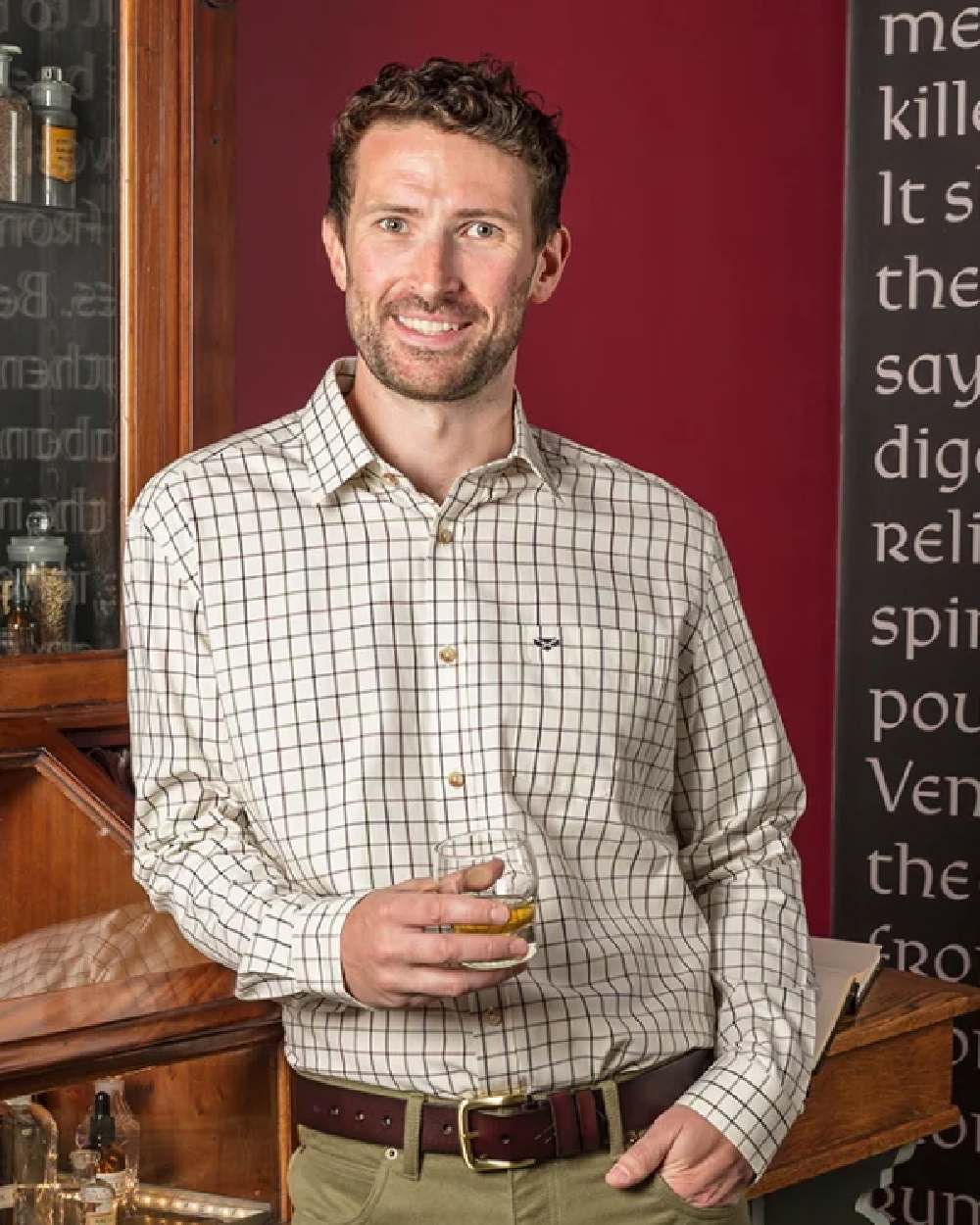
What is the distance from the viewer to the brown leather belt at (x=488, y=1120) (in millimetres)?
1776

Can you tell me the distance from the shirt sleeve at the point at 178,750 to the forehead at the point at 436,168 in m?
0.39

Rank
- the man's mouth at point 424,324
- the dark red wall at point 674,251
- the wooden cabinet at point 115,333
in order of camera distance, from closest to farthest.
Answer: the man's mouth at point 424,324, the wooden cabinet at point 115,333, the dark red wall at point 674,251

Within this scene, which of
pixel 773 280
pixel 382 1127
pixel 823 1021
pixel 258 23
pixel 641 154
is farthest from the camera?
pixel 773 280

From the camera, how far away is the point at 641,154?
12.2 ft

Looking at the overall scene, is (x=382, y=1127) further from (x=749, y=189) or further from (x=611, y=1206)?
(x=749, y=189)

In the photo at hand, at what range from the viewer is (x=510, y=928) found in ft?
5.28

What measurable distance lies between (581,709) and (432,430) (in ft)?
1.10

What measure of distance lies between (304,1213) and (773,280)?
2655mm

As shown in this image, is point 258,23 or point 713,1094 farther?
point 258,23

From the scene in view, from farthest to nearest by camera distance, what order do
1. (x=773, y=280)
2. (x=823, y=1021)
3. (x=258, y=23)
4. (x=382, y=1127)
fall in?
(x=773, y=280), (x=258, y=23), (x=823, y=1021), (x=382, y=1127)

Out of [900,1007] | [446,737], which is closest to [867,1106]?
[900,1007]

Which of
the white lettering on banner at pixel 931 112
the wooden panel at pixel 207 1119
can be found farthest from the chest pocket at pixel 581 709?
the white lettering on banner at pixel 931 112

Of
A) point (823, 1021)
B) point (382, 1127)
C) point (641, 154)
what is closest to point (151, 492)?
point (382, 1127)

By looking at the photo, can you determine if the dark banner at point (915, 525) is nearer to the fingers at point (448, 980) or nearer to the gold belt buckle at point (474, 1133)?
the gold belt buckle at point (474, 1133)
